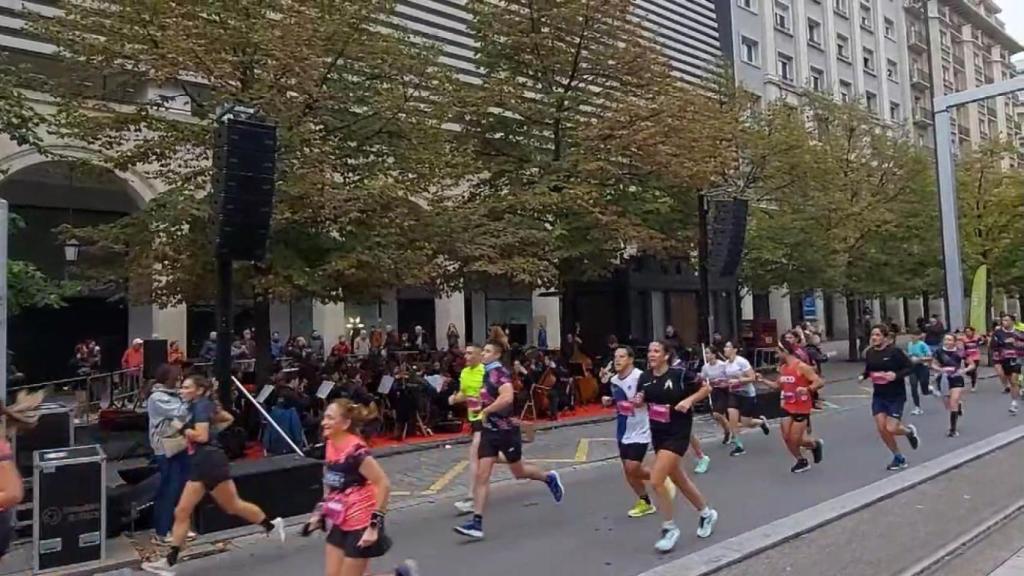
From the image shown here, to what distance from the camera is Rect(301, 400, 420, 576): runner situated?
482 centimetres

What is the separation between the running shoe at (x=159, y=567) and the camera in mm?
7133

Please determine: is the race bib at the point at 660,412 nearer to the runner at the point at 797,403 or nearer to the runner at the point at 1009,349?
the runner at the point at 797,403

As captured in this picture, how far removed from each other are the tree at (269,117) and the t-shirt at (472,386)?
435cm

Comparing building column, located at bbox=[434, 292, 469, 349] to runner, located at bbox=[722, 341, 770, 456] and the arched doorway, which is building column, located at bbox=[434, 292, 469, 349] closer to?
the arched doorway

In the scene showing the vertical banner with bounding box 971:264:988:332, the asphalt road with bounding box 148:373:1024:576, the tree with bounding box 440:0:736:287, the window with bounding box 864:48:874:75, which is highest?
the window with bounding box 864:48:874:75

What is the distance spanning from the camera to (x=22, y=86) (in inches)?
544

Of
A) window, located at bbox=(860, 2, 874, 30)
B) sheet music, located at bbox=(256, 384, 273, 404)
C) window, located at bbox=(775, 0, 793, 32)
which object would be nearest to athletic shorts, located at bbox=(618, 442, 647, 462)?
sheet music, located at bbox=(256, 384, 273, 404)

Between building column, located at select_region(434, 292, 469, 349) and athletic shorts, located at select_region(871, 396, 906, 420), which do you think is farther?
building column, located at select_region(434, 292, 469, 349)

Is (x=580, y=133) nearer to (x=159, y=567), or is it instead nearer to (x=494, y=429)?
(x=494, y=429)

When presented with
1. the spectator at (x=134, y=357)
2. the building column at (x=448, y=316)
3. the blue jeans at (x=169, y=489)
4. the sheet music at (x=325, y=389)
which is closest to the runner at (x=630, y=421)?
the blue jeans at (x=169, y=489)

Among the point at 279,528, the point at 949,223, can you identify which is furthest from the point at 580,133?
the point at 279,528

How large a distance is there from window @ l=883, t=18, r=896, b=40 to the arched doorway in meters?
49.7

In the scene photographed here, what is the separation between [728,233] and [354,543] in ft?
Result: 47.4

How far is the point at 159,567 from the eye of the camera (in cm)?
723
